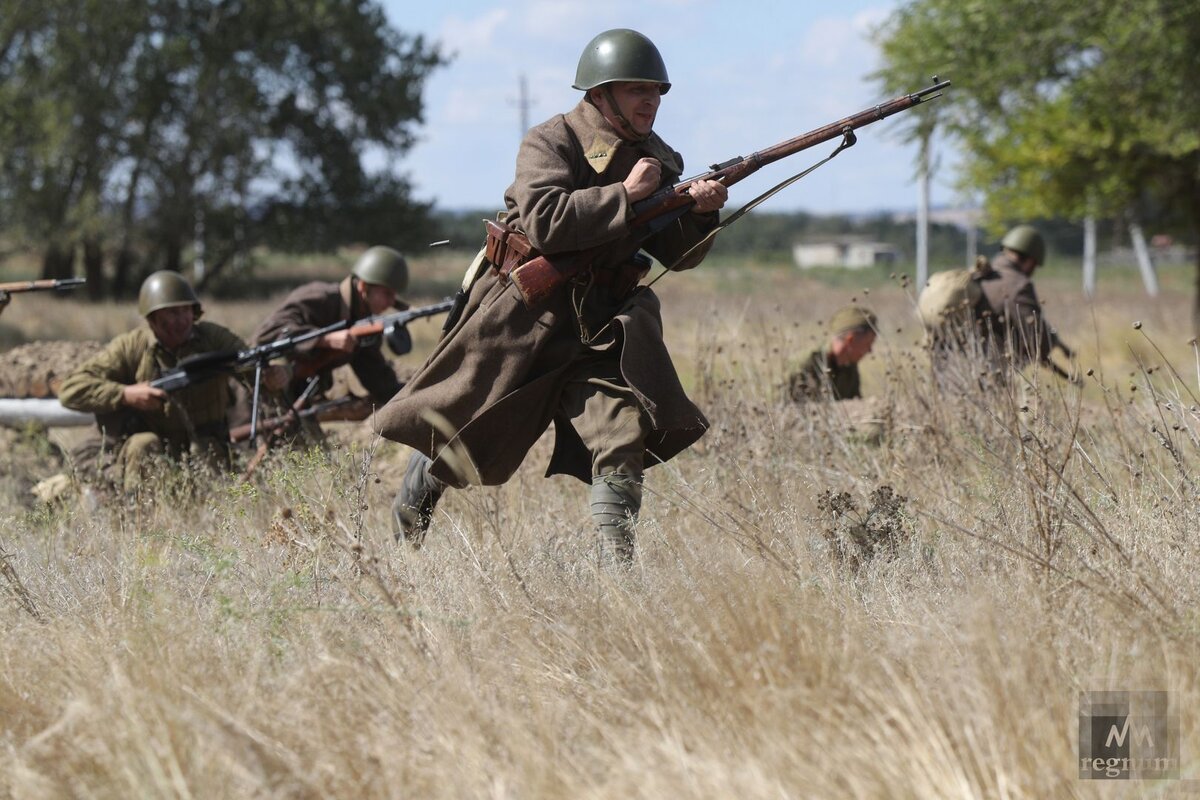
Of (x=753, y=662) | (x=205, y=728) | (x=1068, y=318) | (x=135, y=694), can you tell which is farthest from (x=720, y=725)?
(x=1068, y=318)

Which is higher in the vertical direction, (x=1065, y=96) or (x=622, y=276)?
(x=1065, y=96)

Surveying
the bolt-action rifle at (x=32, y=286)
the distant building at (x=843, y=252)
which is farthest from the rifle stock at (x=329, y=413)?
the distant building at (x=843, y=252)

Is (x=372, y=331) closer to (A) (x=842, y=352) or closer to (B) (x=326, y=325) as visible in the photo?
(B) (x=326, y=325)

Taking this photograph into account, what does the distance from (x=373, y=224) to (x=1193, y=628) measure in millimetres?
30511

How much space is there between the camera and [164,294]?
292 inches

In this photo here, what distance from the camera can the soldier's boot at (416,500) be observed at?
4.99 metres

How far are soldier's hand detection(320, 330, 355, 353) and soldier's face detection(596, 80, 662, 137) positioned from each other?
361 cm

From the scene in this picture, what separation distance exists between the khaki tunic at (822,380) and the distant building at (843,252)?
62.1m

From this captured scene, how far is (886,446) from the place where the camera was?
6.14 metres

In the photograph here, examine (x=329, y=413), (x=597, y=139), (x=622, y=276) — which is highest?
(x=597, y=139)

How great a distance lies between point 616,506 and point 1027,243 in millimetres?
5507

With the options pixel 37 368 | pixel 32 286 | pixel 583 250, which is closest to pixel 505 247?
pixel 583 250

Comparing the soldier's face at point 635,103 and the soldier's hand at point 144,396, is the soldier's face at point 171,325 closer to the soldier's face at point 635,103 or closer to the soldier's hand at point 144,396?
the soldier's hand at point 144,396

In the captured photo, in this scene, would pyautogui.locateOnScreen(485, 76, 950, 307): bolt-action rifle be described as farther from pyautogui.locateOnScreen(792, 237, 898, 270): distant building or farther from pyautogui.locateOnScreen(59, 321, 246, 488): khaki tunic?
pyautogui.locateOnScreen(792, 237, 898, 270): distant building
